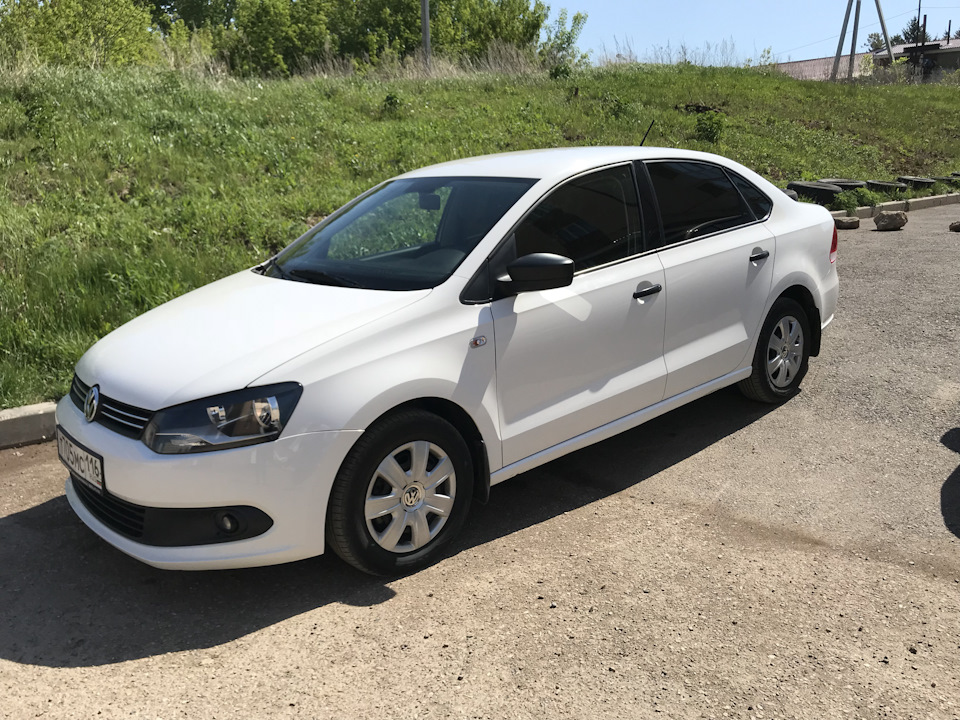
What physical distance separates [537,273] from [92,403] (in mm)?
1948

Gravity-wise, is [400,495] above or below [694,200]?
below

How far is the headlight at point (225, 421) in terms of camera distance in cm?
320

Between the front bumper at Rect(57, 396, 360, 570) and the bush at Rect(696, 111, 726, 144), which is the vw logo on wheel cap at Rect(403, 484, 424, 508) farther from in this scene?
the bush at Rect(696, 111, 726, 144)

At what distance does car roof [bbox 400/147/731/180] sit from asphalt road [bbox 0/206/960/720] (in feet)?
5.36

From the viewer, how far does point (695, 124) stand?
1733 cm

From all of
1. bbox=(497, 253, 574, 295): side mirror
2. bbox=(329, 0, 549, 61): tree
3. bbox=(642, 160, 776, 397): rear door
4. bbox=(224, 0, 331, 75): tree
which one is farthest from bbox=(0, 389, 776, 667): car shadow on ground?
bbox=(224, 0, 331, 75): tree

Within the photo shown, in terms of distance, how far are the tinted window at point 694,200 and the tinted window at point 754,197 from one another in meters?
0.06

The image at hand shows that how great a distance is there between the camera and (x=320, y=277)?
165 inches

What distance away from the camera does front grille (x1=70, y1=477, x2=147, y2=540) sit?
11.0 ft

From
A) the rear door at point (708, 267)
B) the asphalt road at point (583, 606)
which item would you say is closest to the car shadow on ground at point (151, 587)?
the asphalt road at point (583, 606)

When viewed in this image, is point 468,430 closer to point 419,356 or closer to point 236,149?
point 419,356

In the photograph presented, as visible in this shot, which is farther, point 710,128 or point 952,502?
point 710,128

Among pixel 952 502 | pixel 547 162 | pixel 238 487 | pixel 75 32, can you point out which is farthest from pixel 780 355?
pixel 75 32

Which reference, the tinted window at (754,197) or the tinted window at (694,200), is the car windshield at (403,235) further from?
the tinted window at (754,197)
